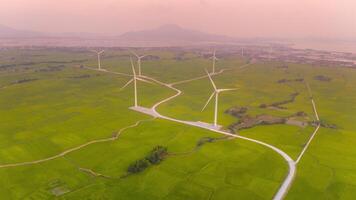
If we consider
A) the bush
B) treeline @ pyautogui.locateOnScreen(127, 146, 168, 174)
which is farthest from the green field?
treeline @ pyautogui.locateOnScreen(127, 146, 168, 174)

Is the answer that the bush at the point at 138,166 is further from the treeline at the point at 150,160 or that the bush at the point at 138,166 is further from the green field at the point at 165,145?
the green field at the point at 165,145

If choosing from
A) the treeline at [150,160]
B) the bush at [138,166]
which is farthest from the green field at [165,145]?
the treeline at [150,160]

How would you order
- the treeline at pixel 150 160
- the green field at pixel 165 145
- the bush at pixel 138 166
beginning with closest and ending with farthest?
1. the green field at pixel 165 145
2. the bush at pixel 138 166
3. the treeline at pixel 150 160

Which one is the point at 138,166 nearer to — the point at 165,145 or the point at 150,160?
the point at 150,160

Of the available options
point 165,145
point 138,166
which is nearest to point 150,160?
point 138,166

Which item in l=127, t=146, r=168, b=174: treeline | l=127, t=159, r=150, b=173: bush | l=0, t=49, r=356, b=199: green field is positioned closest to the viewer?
l=0, t=49, r=356, b=199: green field

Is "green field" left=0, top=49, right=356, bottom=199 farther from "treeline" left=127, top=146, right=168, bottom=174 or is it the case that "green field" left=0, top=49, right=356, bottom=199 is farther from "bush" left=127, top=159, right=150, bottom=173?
"treeline" left=127, top=146, right=168, bottom=174

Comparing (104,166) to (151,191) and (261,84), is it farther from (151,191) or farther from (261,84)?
(261,84)

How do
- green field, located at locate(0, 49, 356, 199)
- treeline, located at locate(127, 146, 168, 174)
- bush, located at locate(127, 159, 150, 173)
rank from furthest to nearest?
treeline, located at locate(127, 146, 168, 174) → bush, located at locate(127, 159, 150, 173) → green field, located at locate(0, 49, 356, 199)
